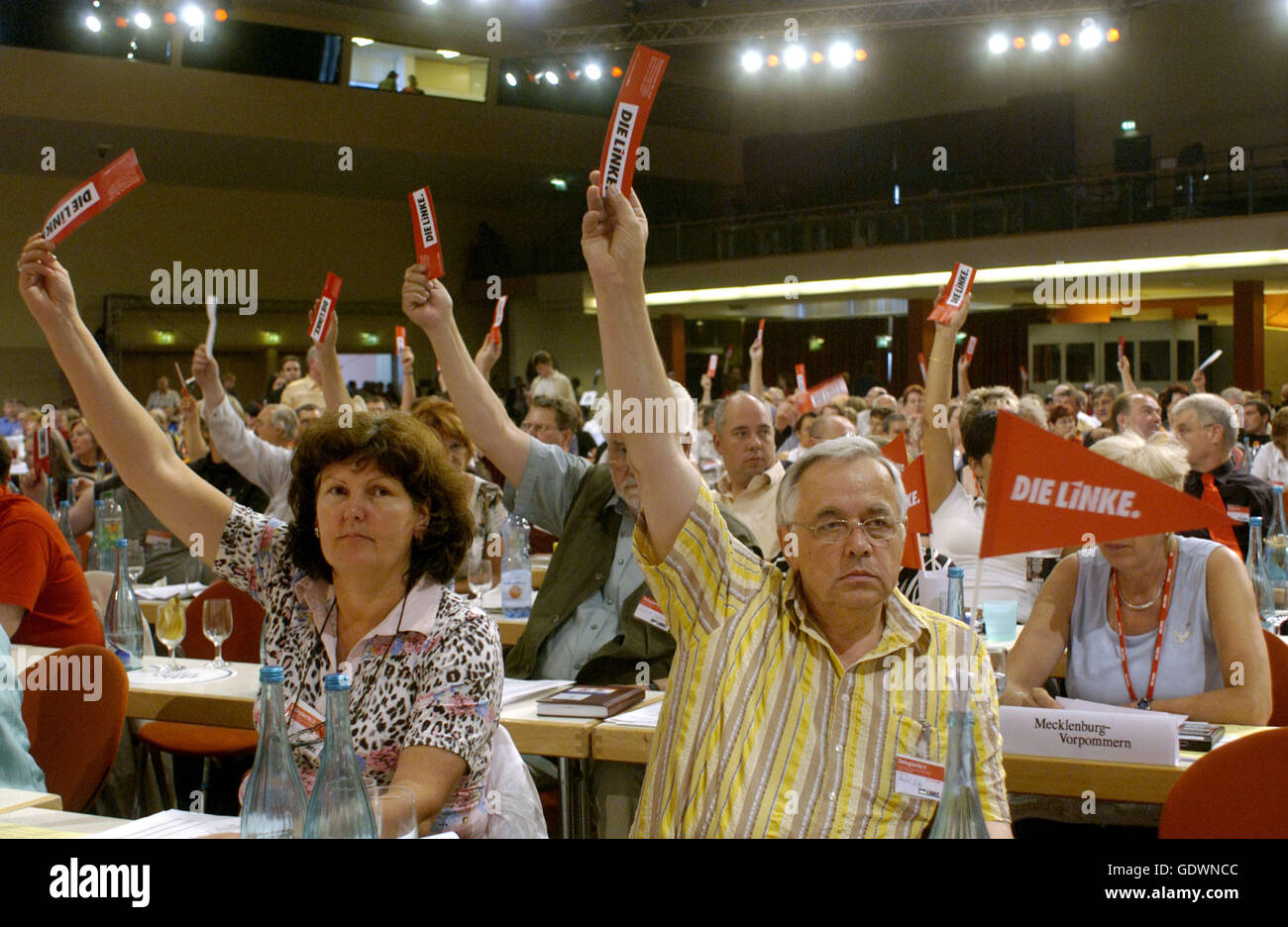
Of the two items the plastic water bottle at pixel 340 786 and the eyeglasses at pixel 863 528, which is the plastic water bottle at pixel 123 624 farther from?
the eyeglasses at pixel 863 528

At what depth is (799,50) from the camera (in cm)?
1655

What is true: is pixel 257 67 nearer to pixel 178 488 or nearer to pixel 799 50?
pixel 799 50

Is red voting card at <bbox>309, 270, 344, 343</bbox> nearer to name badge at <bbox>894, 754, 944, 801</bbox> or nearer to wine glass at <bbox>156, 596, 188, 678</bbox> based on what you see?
wine glass at <bbox>156, 596, 188, 678</bbox>

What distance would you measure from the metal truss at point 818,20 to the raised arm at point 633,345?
586 inches

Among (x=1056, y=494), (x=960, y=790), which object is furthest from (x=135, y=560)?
(x=960, y=790)

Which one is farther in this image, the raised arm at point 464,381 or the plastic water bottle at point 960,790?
the raised arm at point 464,381

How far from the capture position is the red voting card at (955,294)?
4121 mm

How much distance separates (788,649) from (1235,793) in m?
0.76

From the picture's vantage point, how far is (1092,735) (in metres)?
2.47

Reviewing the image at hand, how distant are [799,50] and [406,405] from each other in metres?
12.0

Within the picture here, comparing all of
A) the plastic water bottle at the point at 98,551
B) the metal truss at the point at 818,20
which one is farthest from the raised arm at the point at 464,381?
the metal truss at the point at 818,20

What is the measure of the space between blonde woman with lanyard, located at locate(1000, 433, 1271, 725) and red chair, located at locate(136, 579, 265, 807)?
2.37 m

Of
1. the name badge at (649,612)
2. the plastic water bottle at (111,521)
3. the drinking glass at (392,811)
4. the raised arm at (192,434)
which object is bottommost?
the drinking glass at (392,811)
